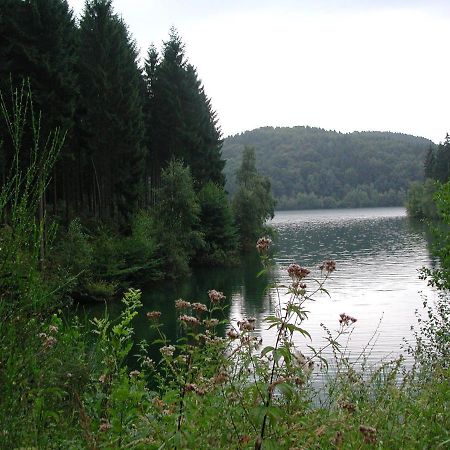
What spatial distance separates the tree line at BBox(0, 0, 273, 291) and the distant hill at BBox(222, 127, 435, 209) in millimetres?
114312

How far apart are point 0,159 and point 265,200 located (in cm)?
2945

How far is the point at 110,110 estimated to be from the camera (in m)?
34.2

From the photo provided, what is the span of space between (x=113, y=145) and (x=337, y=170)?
5883 inches

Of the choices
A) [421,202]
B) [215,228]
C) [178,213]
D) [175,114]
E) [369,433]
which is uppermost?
[175,114]

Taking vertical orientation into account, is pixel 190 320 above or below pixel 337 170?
below

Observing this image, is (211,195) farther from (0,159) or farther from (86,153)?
(0,159)

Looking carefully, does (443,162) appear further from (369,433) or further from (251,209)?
(369,433)

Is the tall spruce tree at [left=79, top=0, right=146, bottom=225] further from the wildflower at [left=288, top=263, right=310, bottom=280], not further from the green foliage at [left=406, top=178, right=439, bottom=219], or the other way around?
the green foliage at [left=406, top=178, right=439, bottom=219]

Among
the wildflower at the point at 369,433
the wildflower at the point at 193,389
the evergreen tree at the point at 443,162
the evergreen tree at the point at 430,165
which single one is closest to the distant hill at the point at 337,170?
the evergreen tree at the point at 430,165

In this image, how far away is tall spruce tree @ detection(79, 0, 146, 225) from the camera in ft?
111

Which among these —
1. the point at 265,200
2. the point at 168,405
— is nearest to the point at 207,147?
the point at 265,200

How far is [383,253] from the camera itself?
4769 cm

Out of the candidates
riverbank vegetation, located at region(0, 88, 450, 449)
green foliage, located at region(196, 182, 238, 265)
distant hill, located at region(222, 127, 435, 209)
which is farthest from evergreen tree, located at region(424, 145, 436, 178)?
riverbank vegetation, located at region(0, 88, 450, 449)

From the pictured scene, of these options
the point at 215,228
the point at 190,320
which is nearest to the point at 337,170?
the point at 215,228
